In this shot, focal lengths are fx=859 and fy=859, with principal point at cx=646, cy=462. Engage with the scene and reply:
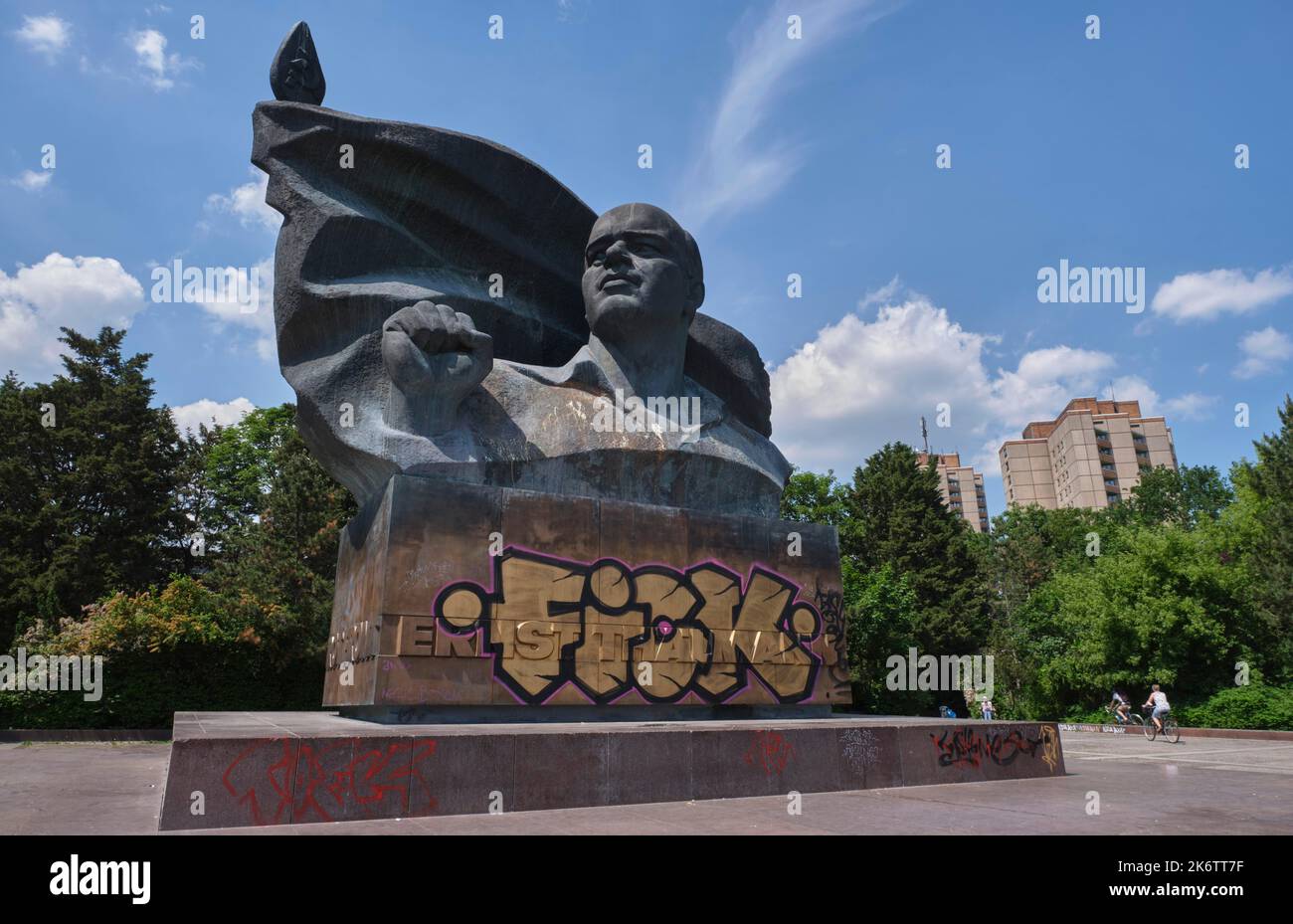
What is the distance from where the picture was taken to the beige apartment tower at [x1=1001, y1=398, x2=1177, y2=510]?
95.1 m

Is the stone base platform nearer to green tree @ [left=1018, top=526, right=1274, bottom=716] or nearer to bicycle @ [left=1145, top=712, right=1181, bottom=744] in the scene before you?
bicycle @ [left=1145, top=712, right=1181, bottom=744]

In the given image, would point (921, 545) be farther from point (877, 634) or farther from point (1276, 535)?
point (1276, 535)

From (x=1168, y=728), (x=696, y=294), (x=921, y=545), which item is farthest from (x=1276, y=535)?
(x=696, y=294)

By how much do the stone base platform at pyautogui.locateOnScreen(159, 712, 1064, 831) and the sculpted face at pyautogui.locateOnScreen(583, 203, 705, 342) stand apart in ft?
17.5

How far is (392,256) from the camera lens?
11.9 meters

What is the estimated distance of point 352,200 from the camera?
11789 mm

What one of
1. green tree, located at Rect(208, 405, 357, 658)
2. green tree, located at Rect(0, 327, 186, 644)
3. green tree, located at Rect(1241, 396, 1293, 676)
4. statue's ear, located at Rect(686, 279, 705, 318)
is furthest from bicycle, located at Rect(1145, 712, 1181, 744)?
green tree, located at Rect(0, 327, 186, 644)

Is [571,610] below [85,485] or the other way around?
below

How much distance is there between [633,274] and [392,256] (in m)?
3.36

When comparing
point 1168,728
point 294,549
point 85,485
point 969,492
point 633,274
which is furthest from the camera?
point 969,492

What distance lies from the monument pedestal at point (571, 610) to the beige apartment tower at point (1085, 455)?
91.1 meters

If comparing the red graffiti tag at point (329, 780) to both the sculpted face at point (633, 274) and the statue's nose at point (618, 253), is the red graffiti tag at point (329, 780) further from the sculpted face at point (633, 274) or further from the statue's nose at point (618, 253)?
the statue's nose at point (618, 253)

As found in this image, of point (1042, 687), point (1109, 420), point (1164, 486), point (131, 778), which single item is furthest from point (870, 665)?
point (1109, 420)

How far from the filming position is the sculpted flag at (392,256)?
1109cm
